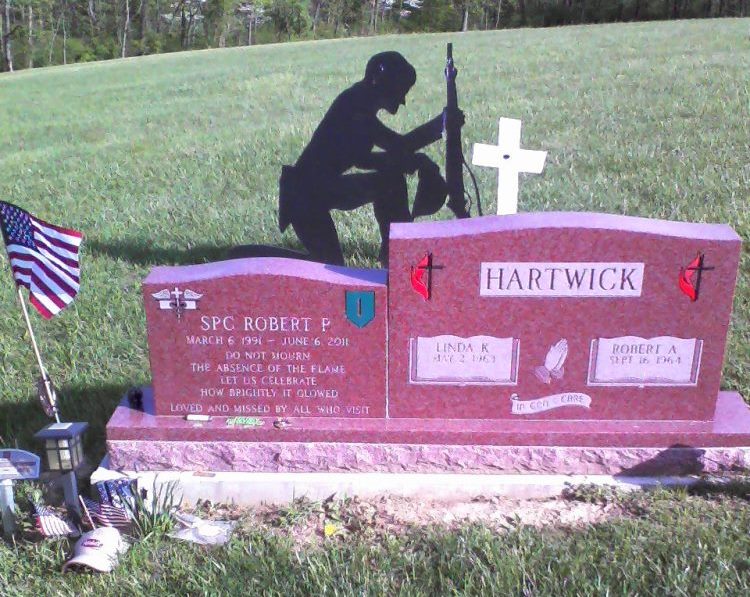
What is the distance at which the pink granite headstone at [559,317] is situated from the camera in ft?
11.8

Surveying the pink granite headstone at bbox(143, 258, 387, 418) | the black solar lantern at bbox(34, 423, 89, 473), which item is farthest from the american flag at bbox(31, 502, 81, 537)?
the pink granite headstone at bbox(143, 258, 387, 418)

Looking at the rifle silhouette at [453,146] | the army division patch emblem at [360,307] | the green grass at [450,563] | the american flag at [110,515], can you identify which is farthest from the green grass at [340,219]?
the rifle silhouette at [453,146]

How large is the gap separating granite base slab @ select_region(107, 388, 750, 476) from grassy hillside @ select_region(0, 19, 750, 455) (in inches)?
28.2

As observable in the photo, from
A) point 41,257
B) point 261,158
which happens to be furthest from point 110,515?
point 261,158

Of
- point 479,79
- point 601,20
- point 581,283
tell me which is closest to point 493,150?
point 581,283

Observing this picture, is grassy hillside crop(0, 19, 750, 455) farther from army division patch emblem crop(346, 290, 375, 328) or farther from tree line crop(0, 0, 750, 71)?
tree line crop(0, 0, 750, 71)

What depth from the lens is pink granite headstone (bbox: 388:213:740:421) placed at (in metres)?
3.59

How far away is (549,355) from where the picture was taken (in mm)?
3785

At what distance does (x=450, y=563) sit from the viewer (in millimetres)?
3273

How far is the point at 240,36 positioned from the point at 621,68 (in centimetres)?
5143

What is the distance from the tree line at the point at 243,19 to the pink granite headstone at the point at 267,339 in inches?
1771

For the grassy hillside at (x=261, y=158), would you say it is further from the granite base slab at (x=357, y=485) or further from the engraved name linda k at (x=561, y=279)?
the engraved name linda k at (x=561, y=279)

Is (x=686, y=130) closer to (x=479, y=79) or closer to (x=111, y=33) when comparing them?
(x=479, y=79)

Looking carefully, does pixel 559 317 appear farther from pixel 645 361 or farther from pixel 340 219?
pixel 340 219
